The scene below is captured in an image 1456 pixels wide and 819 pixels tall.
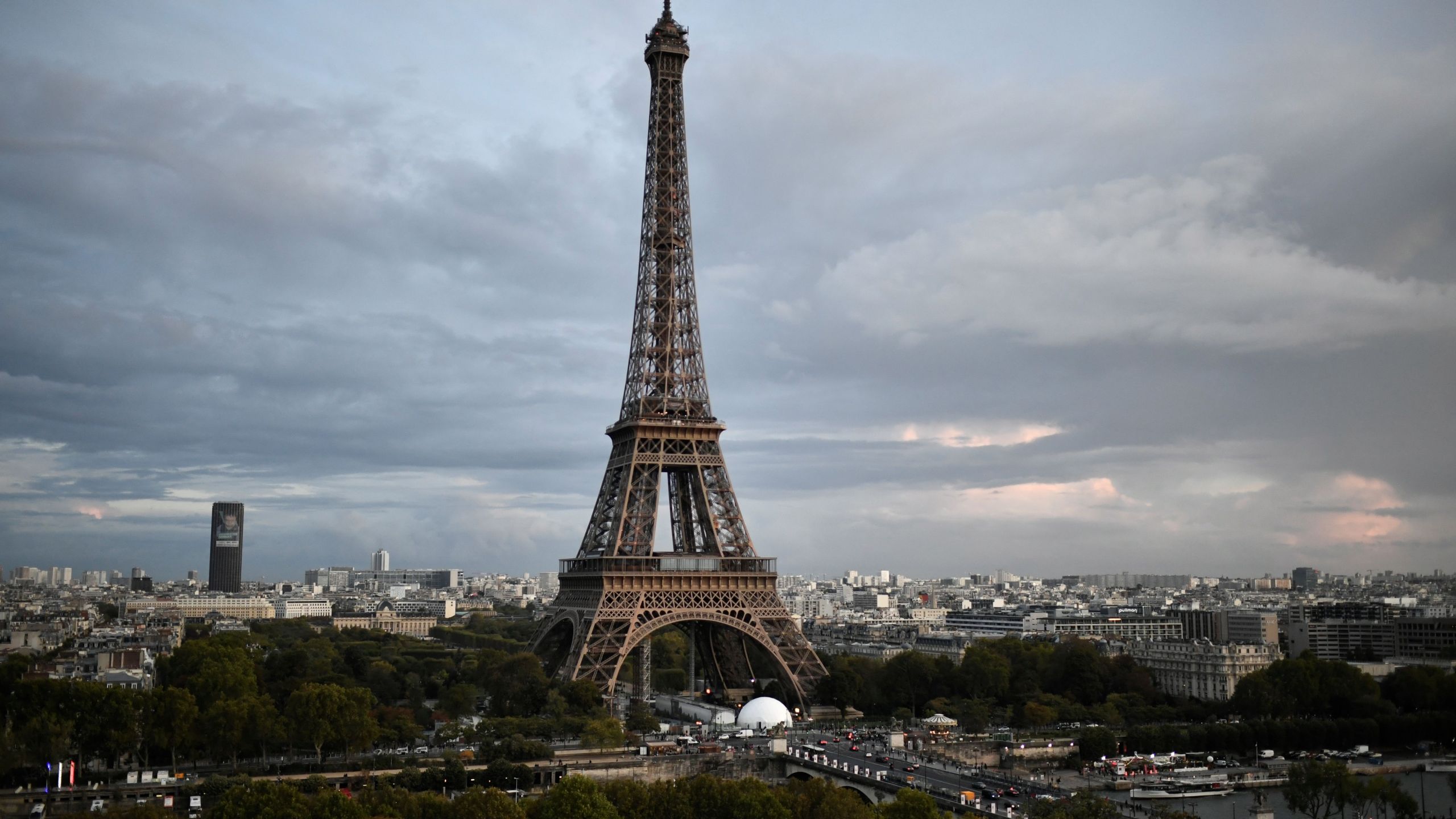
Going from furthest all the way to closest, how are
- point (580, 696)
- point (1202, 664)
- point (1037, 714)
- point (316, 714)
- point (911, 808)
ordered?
point (1202, 664)
point (1037, 714)
point (580, 696)
point (316, 714)
point (911, 808)

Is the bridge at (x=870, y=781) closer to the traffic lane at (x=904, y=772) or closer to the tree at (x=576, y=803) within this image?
the traffic lane at (x=904, y=772)

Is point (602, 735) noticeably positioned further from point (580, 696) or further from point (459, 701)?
point (459, 701)

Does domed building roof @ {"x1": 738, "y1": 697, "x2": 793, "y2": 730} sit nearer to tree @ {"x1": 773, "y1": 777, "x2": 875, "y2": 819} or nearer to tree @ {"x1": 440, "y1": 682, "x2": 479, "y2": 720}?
tree @ {"x1": 440, "y1": 682, "x2": 479, "y2": 720}

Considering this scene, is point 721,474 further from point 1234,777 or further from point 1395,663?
point 1395,663

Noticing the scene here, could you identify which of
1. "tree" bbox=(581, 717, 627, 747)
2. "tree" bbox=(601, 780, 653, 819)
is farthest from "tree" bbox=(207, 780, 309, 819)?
"tree" bbox=(581, 717, 627, 747)

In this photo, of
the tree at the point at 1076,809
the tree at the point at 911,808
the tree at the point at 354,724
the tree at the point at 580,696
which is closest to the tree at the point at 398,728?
the tree at the point at 354,724

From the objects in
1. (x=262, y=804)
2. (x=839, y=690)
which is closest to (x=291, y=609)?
(x=839, y=690)
